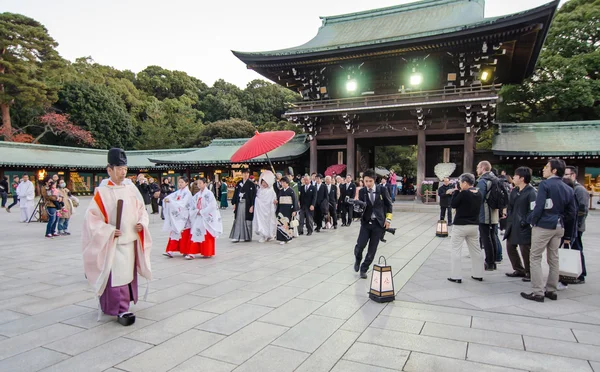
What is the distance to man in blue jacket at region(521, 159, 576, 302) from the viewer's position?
4.48 metres

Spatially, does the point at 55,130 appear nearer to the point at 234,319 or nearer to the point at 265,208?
the point at 265,208

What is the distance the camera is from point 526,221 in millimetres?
5094

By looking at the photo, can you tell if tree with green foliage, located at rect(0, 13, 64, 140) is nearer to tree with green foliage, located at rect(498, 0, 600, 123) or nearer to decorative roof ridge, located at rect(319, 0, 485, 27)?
decorative roof ridge, located at rect(319, 0, 485, 27)

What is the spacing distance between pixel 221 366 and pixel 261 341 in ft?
1.78

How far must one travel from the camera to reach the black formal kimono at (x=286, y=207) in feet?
29.3

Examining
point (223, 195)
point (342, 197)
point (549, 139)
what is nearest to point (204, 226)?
point (342, 197)

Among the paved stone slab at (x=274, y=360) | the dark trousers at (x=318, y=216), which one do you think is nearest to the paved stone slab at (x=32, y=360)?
the paved stone slab at (x=274, y=360)

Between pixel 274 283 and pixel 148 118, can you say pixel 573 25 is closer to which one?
pixel 274 283

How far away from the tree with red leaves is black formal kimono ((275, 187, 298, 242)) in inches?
1331

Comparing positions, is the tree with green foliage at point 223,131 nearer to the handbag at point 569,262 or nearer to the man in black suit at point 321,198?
the man in black suit at point 321,198

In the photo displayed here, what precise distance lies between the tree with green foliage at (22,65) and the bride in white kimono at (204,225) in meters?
33.5

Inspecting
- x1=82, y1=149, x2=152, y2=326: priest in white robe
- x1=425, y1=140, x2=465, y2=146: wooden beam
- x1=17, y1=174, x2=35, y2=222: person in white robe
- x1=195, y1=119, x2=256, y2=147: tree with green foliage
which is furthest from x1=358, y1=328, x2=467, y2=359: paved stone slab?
x1=195, y1=119, x2=256, y2=147: tree with green foliage

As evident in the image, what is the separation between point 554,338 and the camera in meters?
3.48

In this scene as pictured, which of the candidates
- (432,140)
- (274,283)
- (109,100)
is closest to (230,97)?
(109,100)
